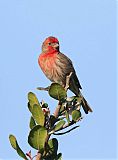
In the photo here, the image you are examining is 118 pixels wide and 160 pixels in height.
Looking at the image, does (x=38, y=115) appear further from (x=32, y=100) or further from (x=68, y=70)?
(x=68, y=70)

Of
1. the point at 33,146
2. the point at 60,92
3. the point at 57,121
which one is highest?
the point at 60,92

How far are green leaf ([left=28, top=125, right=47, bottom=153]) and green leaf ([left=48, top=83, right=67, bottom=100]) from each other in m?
0.44

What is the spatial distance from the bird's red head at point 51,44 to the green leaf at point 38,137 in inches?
180

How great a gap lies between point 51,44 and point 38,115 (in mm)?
4607

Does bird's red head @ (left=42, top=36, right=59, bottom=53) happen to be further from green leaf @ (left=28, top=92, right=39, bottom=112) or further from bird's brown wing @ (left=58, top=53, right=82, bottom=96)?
green leaf @ (left=28, top=92, right=39, bottom=112)

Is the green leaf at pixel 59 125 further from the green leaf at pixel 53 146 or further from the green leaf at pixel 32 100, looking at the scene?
the green leaf at pixel 32 100

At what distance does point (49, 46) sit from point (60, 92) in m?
4.39

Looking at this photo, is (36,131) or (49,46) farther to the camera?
(49,46)

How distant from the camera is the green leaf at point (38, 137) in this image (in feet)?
8.75

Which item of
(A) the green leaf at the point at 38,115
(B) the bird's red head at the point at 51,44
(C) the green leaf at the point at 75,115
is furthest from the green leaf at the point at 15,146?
(B) the bird's red head at the point at 51,44

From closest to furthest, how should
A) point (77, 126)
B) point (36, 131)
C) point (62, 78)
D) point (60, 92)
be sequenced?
1. point (36, 131)
2. point (77, 126)
3. point (60, 92)
4. point (62, 78)

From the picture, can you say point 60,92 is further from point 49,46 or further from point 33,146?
point 49,46

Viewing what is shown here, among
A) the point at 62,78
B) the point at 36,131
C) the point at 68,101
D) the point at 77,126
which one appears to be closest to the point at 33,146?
the point at 36,131

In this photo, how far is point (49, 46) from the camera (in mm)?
7395
